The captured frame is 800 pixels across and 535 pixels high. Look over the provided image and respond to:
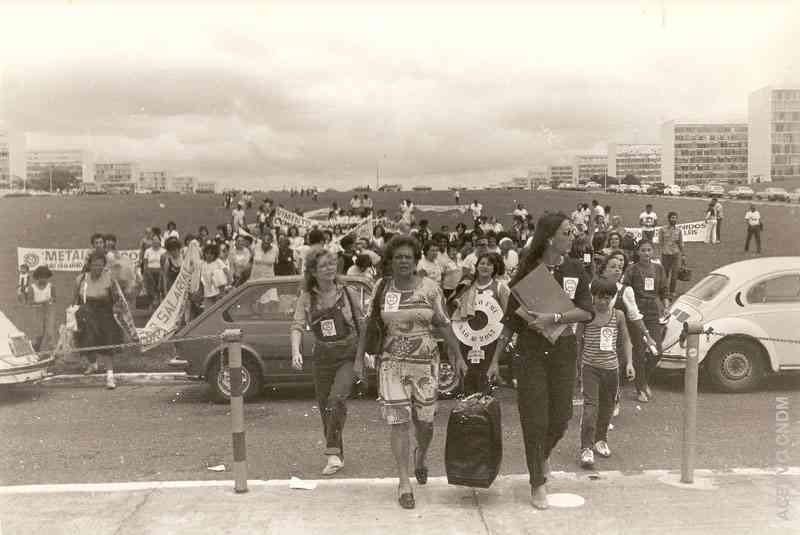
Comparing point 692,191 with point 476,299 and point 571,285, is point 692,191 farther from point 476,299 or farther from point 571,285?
point 571,285

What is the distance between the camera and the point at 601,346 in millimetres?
5945

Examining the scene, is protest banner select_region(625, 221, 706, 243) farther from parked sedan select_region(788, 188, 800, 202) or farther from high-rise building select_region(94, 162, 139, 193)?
high-rise building select_region(94, 162, 139, 193)

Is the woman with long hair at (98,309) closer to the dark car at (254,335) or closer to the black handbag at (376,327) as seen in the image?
the dark car at (254,335)

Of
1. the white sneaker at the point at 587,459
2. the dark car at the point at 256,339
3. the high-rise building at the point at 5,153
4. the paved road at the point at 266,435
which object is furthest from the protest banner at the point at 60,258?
the white sneaker at the point at 587,459

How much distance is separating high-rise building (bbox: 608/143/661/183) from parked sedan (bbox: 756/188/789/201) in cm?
256

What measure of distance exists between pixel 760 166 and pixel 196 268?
1074 centimetres

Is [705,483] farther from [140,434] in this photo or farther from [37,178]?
[37,178]

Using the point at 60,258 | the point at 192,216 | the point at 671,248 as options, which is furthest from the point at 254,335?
the point at 192,216

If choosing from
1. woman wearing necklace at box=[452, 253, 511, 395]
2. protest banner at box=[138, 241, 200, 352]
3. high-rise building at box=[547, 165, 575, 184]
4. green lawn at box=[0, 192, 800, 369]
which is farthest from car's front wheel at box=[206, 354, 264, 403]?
high-rise building at box=[547, 165, 575, 184]

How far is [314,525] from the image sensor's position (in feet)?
14.9

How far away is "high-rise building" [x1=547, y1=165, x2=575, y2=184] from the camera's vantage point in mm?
22669

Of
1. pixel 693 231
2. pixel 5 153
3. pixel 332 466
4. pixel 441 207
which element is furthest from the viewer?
pixel 441 207

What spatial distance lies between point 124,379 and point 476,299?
496 cm

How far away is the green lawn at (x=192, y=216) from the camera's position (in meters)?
18.5
